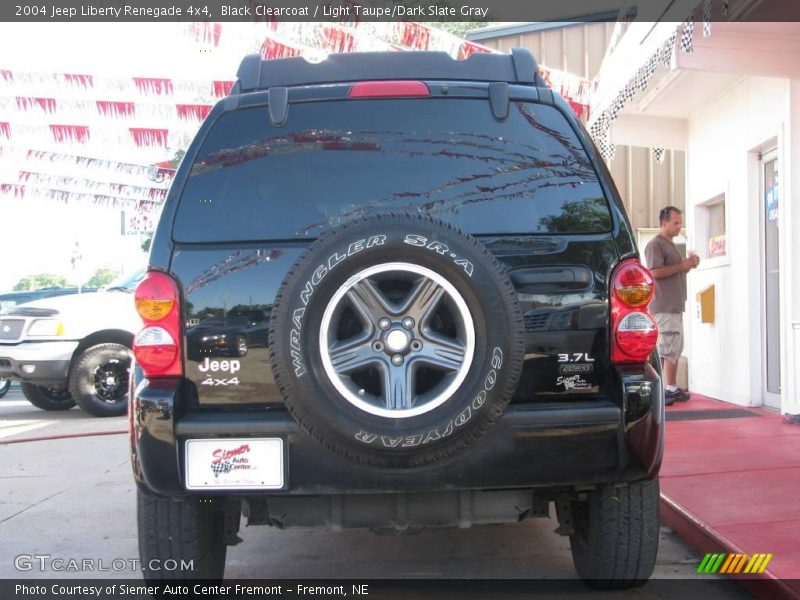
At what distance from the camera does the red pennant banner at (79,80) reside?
12.9 m

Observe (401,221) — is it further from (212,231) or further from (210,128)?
(210,128)

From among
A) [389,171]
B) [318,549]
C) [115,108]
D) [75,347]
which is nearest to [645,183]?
[115,108]

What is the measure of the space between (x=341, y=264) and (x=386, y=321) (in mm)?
231

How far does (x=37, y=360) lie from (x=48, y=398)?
1.63 m

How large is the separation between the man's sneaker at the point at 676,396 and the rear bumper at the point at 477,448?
5.92 meters

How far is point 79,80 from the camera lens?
12.9m

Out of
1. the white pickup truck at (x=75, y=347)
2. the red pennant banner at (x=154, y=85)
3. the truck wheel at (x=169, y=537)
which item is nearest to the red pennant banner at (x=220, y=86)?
the red pennant banner at (x=154, y=85)

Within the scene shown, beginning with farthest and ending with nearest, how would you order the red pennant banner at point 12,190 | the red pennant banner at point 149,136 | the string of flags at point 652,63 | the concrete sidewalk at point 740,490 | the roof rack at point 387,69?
the red pennant banner at point 12,190, the red pennant banner at point 149,136, the string of flags at point 652,63, the concrete sidewalk at point 740,490, the roof rack at point 387,69

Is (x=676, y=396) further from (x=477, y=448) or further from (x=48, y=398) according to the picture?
(x=48, y=398)

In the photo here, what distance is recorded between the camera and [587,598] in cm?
335

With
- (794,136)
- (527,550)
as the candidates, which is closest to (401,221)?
(527,550)

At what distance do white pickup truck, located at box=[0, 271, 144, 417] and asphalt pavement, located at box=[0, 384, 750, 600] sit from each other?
366 centimetres

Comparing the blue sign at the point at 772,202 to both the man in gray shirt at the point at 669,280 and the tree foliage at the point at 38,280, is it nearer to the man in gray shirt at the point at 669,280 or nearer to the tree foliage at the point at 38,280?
the man in gray shirt at the point at 669,280

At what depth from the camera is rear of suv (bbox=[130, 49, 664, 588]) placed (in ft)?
8.68
